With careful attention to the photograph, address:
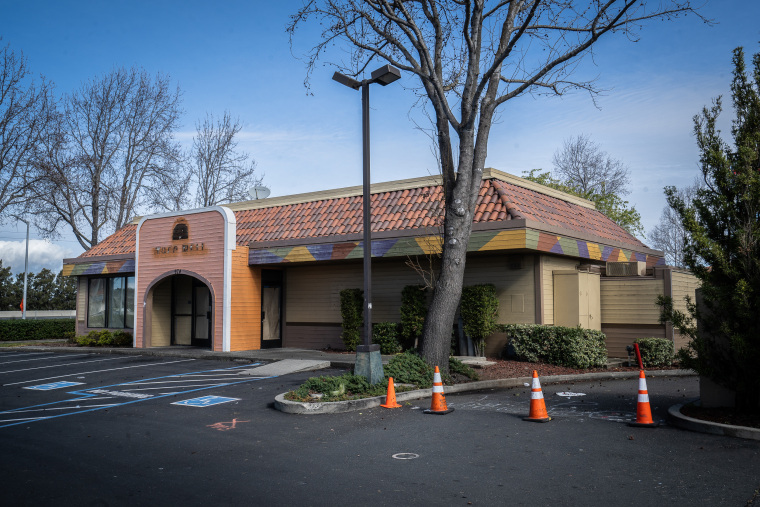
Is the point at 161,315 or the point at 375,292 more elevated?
the point at 375,292

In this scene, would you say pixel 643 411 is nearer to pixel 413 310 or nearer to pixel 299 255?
pixel 413 310

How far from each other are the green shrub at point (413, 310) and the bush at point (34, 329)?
72.5 feet

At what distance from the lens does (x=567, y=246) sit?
16906mm

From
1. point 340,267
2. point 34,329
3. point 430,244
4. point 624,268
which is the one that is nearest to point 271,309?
point 340,267

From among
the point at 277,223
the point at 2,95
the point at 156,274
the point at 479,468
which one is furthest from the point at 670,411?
the point at 2,95

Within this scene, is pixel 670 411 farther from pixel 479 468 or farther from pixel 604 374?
pixel 604 374

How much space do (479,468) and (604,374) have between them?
8.96 m

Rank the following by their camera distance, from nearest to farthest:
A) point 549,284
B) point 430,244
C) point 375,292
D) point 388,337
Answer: point 430,244, point 549,284, point 388,337, point 375,292

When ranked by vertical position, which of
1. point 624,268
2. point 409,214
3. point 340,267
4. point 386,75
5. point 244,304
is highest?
point 386,75

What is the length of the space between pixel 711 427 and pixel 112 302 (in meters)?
22.9

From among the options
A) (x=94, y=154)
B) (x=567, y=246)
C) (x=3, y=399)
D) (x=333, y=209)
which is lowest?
(x=3, y=399)

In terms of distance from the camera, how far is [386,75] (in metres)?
11.2

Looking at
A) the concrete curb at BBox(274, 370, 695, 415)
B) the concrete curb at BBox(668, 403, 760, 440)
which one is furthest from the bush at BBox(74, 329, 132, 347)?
the concrete curb at BBox(668, 403, 760, 440)

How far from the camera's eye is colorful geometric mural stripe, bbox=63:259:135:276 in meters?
23.5
